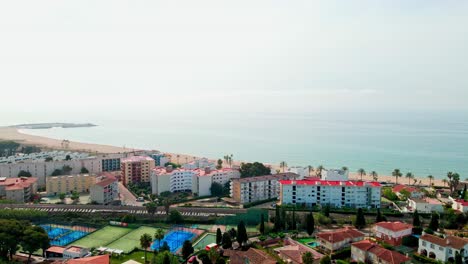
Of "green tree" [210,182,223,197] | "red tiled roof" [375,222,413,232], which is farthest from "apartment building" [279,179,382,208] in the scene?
"red tiled roof" [375,222,413,232]

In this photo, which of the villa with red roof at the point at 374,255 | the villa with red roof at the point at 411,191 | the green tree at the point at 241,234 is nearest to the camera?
the villa with red roof at the point at 374,255

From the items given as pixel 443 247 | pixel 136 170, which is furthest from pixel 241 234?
pixel 136 170

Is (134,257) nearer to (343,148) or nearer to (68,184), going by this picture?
(68,184)

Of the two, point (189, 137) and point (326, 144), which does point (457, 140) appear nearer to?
point (326, 144)

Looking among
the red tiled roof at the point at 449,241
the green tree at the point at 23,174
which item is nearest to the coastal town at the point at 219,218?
the red tiled roof at the point at 449,241

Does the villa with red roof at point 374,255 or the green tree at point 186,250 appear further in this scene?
the green tree at point 186,250

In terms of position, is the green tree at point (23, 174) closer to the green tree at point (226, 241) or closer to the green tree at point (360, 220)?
the green tree at point (226, 241)

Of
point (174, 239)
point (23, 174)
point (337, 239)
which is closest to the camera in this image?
point (337, 239)

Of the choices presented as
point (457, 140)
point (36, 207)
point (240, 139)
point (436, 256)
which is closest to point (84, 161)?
point (36, 207)
